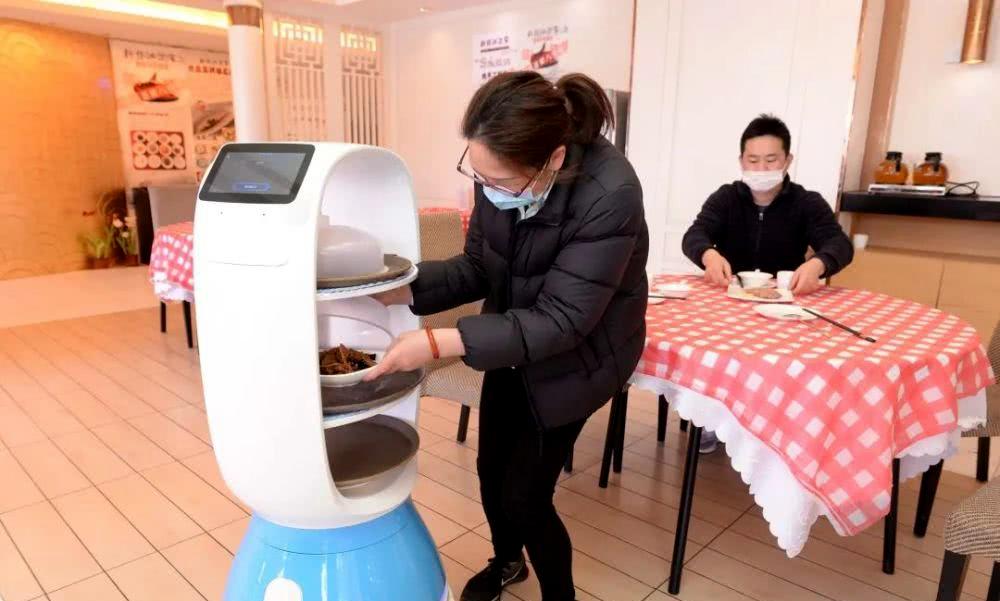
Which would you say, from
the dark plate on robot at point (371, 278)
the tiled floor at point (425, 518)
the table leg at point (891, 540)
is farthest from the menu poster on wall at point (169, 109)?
the table leg at point (891, 540)

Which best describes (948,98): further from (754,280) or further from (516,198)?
(516,198)

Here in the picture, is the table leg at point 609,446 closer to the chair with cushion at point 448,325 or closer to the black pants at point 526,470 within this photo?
the chair with cushion at point 448,325

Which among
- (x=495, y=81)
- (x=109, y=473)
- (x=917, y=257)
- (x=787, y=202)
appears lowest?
(x=109, y=473)

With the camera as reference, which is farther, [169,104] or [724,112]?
[169,104]

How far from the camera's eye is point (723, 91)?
3652 mm

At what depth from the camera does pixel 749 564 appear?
1.85 meters

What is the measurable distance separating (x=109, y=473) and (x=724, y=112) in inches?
138

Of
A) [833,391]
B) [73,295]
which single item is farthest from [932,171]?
[73,295]

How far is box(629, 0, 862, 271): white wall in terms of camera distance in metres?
3.30

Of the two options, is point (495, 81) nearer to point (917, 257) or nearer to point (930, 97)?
point (917, 257)

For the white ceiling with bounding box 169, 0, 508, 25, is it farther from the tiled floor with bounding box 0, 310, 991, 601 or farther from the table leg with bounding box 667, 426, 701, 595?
the table leg with bounding box 667, 426, 701, 595

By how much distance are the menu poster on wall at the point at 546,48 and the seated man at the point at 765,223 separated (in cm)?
289

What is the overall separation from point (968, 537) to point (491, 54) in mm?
4969

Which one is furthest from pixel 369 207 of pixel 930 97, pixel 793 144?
pixel 930 97
